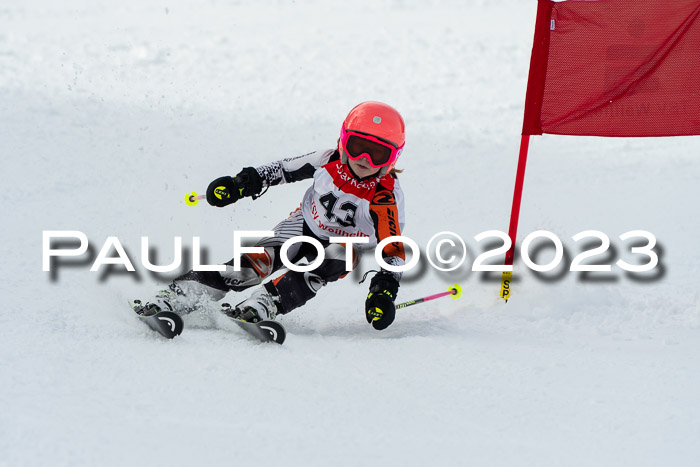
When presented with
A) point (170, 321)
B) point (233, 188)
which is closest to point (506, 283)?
point (233, 188)

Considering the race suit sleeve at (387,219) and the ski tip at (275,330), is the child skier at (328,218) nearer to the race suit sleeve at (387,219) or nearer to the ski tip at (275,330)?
the race suit sleeve at (387,219)

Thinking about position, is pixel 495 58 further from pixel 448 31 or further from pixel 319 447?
pixel 319 447

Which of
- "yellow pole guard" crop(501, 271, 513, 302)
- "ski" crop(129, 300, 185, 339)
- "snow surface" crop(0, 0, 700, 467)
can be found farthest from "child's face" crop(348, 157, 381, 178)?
"ski" crop(129, 300, 185, 339)

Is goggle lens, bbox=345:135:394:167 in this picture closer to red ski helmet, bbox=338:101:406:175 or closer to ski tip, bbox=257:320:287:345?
red ski helmet, bbox=338:101:406:175

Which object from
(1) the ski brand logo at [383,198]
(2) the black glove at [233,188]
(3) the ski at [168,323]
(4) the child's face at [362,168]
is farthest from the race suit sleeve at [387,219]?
(3) the ski at [168,323]

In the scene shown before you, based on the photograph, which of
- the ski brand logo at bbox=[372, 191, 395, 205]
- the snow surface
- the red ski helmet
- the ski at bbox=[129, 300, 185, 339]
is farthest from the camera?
the ski brand logo at bbox=[372, 191, 395, 205]

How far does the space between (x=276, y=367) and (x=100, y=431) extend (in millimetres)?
890

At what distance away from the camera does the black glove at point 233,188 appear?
169 inches

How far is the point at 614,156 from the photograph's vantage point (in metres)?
8.70

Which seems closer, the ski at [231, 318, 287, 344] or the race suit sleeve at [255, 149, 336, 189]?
the ski at [231, 318, 287, 344]

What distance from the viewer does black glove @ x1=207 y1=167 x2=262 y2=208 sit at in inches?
169

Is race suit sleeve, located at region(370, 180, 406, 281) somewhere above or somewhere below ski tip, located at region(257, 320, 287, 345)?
above

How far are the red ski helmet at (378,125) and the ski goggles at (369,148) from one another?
0.04ft

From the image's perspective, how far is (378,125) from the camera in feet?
13.5
